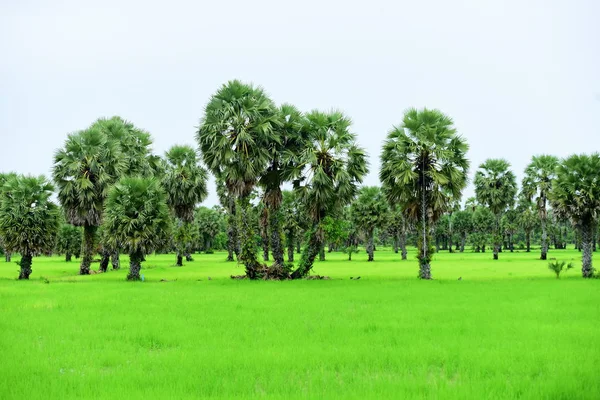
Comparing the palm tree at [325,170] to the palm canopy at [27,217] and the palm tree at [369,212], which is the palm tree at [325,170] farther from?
the palm tree at [369,212]

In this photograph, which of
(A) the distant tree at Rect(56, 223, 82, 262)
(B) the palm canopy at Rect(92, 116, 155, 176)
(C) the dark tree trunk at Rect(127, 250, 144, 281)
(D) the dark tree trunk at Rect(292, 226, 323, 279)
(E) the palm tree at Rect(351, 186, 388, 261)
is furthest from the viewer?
(A) the distant tree at Rect(56, 223, 82, 262)

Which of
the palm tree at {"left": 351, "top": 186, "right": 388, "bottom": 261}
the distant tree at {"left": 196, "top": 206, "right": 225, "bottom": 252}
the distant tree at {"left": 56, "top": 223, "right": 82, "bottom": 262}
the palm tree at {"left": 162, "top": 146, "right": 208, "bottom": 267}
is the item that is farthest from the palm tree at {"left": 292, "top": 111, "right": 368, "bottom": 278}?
the distant tree at {"left": 196, "top": 206, "right": 225, "bottom": 252}

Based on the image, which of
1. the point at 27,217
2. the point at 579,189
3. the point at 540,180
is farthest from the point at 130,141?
the point at 540,180

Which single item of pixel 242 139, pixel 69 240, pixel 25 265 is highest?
pixel 242 139

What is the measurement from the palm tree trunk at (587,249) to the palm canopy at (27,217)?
37.7 meters

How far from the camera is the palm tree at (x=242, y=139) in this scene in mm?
32906

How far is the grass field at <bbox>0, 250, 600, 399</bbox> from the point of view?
8.82 meters

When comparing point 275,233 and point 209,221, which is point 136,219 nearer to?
point 275,233

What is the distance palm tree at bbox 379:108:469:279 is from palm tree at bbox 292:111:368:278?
2507 mm

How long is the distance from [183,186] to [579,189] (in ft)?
128

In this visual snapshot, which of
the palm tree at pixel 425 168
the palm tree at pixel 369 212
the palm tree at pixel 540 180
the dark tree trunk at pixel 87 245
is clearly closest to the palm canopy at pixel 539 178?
the palm tree at pixel 540 180

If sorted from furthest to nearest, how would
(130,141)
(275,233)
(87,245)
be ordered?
1. (130,141)
2. (87,245)
3. (275,233)

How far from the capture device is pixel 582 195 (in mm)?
33562

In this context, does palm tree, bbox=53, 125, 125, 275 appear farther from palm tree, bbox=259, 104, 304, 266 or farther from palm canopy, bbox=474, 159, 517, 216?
palm canopy, bbox=474, 159, 517, 216
